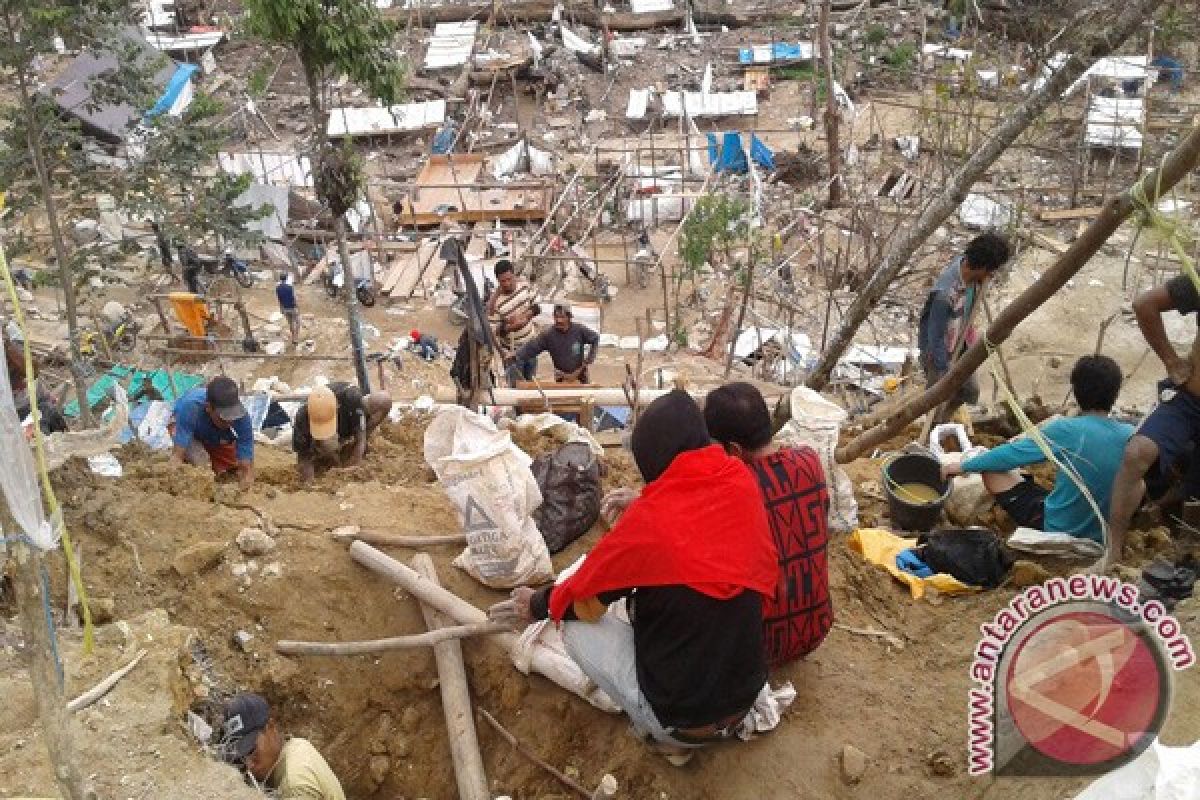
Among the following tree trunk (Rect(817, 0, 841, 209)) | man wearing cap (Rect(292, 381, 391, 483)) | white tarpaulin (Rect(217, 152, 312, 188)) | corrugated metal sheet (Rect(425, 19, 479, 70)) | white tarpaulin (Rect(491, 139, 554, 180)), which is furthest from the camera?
corrugated metal sheet (Rect(425, 19, 479, 70))

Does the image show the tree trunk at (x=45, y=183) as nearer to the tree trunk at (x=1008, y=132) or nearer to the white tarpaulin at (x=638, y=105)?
the tree trunk at (x=1008, y=132)

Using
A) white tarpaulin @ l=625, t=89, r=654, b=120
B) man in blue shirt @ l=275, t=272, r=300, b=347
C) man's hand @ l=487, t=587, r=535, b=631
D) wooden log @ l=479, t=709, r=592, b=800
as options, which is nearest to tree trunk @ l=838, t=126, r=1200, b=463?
man's hand @ l=487, t=587, r=535, b=631

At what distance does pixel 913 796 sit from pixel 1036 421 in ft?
11.4

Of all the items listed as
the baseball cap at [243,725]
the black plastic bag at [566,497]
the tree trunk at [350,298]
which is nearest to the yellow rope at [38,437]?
the baseball cap at [243,725]

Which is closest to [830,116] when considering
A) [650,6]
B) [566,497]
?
[650,6]

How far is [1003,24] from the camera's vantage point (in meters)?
18.3

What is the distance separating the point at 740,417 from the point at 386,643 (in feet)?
5.37

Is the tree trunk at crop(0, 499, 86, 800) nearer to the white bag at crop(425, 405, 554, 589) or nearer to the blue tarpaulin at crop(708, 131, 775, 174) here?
the white bag at crop(425, 405, 554, 589)

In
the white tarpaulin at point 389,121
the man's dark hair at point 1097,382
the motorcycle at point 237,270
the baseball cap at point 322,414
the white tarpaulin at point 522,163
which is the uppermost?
the man's dark hair at point 1097,382

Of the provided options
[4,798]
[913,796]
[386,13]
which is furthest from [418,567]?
[386,13]

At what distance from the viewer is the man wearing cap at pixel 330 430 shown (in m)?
5.76

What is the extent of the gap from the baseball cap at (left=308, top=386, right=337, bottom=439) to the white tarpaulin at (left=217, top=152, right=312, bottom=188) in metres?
11.1

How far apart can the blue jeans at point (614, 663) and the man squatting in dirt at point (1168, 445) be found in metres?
1.95

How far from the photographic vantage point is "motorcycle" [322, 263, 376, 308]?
45.0ft
